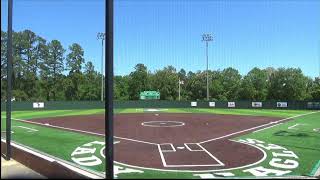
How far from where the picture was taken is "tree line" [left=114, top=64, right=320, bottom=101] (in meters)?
108

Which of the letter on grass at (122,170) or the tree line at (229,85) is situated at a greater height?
the tree line at (229,85)

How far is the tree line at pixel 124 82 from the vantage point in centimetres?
10081

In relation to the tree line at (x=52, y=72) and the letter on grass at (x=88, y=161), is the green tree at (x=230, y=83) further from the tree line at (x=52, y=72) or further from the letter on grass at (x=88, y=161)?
the letter on grass at (x=88, y=161)

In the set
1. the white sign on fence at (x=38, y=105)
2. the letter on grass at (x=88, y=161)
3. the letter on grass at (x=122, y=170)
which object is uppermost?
the white sign on fence at (x=38, y=105)

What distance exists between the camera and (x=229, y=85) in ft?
398

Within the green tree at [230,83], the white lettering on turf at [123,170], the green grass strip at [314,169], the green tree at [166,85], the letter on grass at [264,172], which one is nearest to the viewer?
the white lettering on turf at [123,170]

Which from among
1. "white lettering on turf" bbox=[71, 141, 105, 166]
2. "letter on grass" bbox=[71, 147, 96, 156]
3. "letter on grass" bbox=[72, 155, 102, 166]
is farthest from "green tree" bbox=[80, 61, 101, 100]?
"letter on grass" bbox=[72, 155, 102, 166]

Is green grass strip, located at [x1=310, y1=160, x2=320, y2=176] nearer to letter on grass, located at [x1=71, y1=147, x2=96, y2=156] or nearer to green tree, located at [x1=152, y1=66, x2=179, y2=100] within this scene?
letter on grass, located at [x1=71, y1=147, x2=96, y2=156]

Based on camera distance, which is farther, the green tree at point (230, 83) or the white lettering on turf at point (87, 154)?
the green tree at point (230, 83)

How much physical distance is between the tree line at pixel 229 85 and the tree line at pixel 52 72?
23.7 ft

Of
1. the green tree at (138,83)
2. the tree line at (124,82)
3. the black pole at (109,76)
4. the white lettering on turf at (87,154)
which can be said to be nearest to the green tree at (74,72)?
the tree line at (124,82)

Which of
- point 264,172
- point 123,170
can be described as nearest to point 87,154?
point 123,170

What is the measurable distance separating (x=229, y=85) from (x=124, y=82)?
25892mm

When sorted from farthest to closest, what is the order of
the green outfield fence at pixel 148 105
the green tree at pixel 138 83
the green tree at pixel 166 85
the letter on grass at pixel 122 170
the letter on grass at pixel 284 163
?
1. the green tree at pixel 166 85
2. the green tree at pixel 138 83
3. the green outfield fence at pixel 148 105
4. the letter on grass at pixel 284 163
5. the letter on grass at pixel 122 170
